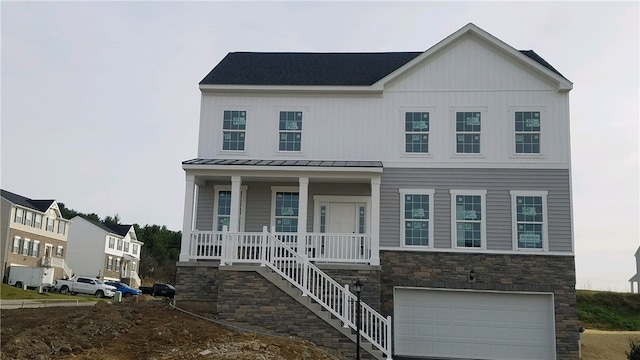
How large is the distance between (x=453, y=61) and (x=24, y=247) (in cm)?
3840

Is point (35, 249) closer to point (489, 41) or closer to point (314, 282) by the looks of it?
point (314, 282)

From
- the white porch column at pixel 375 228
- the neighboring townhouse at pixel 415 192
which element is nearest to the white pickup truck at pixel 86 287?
the neighboring townhouse at pixel 415 192

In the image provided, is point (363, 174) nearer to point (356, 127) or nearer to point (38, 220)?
point (356, 127)

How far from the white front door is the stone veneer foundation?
1.42 m

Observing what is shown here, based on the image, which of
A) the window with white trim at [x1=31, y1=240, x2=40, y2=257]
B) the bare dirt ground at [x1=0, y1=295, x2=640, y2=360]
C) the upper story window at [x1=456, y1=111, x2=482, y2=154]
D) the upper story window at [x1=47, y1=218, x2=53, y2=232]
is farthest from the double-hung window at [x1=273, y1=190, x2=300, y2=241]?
the upper story window at [x1=47, y1=218, x2=53, y2=232]

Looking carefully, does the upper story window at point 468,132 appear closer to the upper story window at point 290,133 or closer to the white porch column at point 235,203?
the upper story window at point 290,133

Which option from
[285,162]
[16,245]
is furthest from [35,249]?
[285,162]

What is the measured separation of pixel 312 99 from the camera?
18.5 metres

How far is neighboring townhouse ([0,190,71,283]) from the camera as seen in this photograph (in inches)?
1679

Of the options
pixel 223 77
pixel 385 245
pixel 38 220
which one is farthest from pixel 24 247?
pixel 385 245

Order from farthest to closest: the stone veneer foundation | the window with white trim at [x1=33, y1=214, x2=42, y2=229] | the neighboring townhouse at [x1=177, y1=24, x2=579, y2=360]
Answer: the window with white trim at [x1=33, y1=214, x2=42, y2=229], the neighboring townhouse at [x1=177, y1=24, x2=579, y2=360], the stone veneer foundation

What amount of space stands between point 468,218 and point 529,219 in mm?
1686

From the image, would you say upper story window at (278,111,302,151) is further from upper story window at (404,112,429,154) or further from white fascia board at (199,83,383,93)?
upper story window at (404,112,429,154)

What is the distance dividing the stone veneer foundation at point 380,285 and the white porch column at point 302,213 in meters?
0.97
